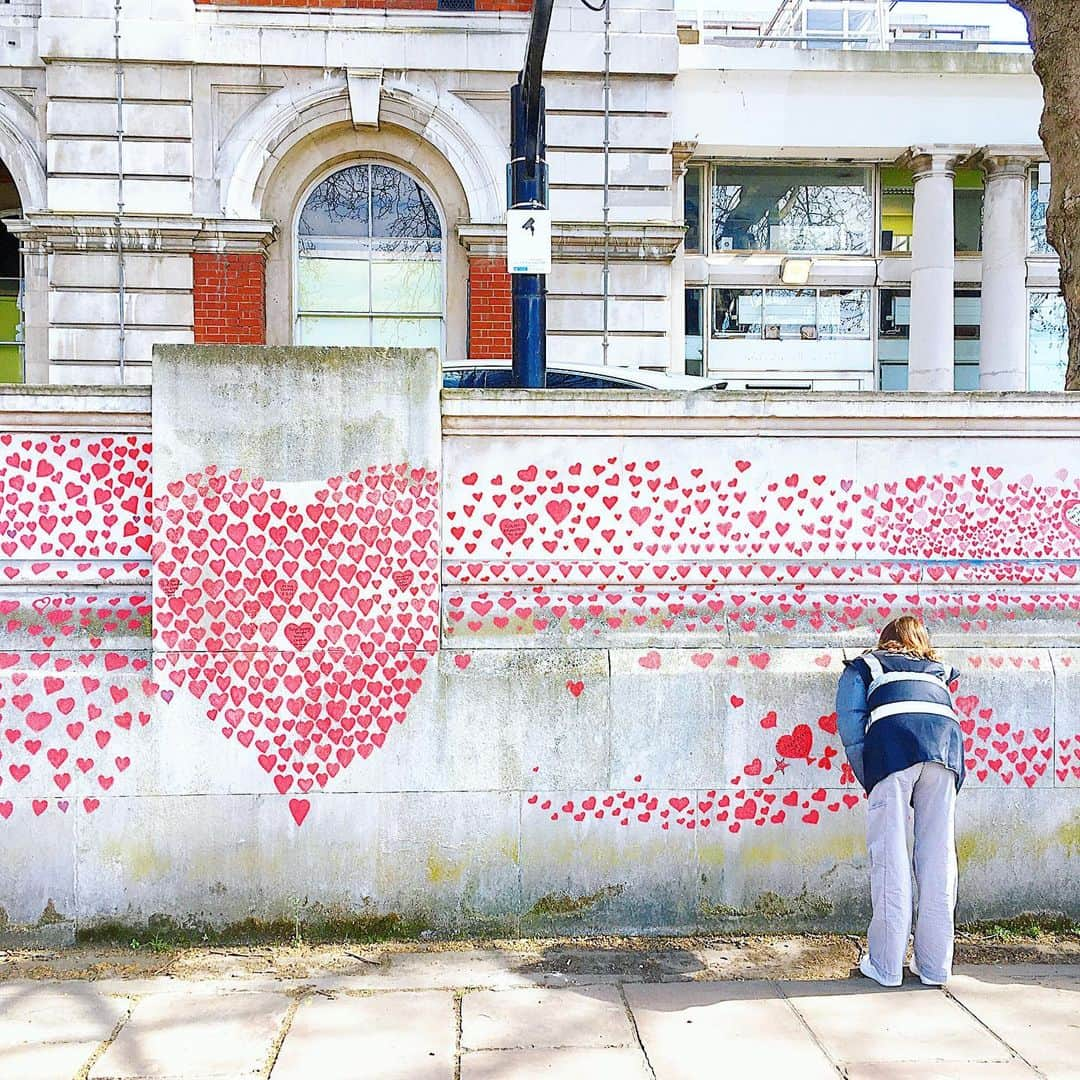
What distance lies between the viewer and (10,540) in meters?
5.29

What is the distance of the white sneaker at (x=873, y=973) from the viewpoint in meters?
4.74

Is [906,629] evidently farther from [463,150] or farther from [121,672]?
[463,150]

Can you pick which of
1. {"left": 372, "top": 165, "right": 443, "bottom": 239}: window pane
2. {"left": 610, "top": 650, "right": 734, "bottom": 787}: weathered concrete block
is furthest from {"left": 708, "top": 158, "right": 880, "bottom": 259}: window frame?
{"left": 610, "top": 650, "right": 734, "bottom": 787}: weathered concrete block

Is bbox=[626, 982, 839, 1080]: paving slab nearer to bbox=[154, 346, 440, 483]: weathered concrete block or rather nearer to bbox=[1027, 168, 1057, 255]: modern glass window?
bbox=[154, 346, 440, 483]: weathered concrete block

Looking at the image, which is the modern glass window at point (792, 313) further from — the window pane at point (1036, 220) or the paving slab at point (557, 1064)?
the paving slab at point (557, 1064)

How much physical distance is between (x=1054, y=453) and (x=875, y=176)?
1207cm

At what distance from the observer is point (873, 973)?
4.83m

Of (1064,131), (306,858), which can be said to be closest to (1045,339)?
(1064,131)

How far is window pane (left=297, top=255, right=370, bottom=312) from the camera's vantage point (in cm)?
1485

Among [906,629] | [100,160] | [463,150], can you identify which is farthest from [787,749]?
[100,160]

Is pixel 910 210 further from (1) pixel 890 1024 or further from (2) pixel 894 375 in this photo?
(1) pixel 890 1024

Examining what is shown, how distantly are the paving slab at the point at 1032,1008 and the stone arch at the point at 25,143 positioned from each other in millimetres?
13990

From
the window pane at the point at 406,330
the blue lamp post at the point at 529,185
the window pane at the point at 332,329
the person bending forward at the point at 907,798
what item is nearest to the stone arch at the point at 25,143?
the window pane at the point at 332,329

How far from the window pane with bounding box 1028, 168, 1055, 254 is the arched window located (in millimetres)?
8950
